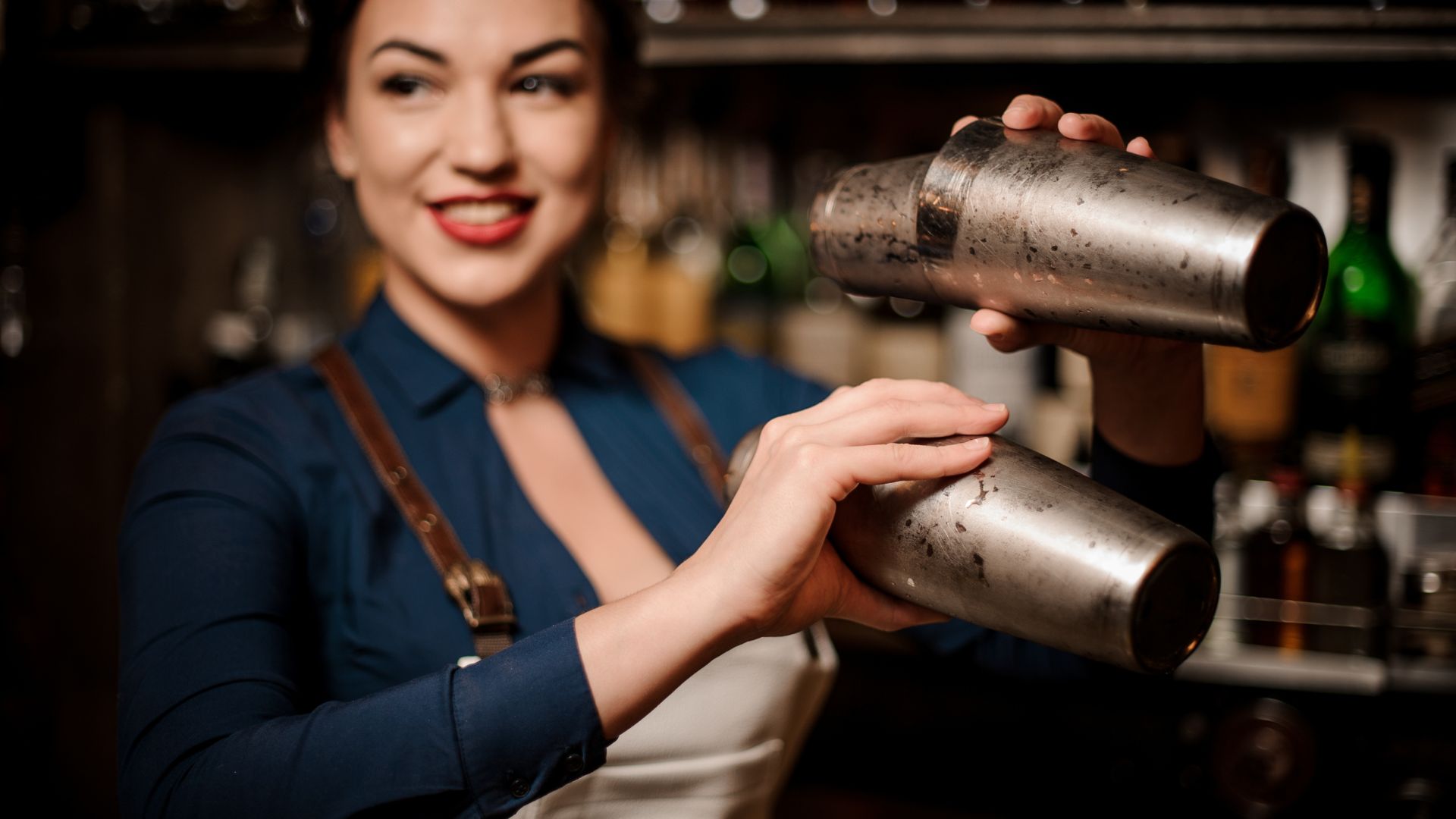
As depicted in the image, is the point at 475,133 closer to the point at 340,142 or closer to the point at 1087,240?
the point at 340,142

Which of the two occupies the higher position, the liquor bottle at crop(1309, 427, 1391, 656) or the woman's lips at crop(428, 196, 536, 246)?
the woman's lips at crop(428, 196, 536, 246)

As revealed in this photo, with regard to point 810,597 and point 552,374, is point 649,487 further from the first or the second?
point 810,597

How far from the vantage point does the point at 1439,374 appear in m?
1.23

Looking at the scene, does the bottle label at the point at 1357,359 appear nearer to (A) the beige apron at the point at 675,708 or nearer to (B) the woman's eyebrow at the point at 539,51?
(A) the beige apron at the point at 675,708

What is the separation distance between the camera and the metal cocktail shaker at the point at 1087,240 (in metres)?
0.51

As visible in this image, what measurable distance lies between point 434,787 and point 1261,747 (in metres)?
1.00

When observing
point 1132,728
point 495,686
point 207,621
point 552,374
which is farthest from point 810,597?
point 1132,728

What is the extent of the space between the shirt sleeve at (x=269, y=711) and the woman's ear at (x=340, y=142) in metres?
0.36

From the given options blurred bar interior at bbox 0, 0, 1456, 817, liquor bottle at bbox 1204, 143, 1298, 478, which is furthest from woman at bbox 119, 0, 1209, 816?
liquor bottle at bbox 1204, 143, 1298, 478

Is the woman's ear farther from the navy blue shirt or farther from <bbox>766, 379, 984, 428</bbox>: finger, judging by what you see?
<bbox>766, 379, 984, 428</bbox>: finger

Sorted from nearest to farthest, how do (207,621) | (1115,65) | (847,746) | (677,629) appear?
(677,629) < (207,621) < (1115,65) < (847,746)

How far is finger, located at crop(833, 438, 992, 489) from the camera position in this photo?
586mm

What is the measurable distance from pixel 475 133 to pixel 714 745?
21.5 inches

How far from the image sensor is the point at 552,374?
45.5 inches
